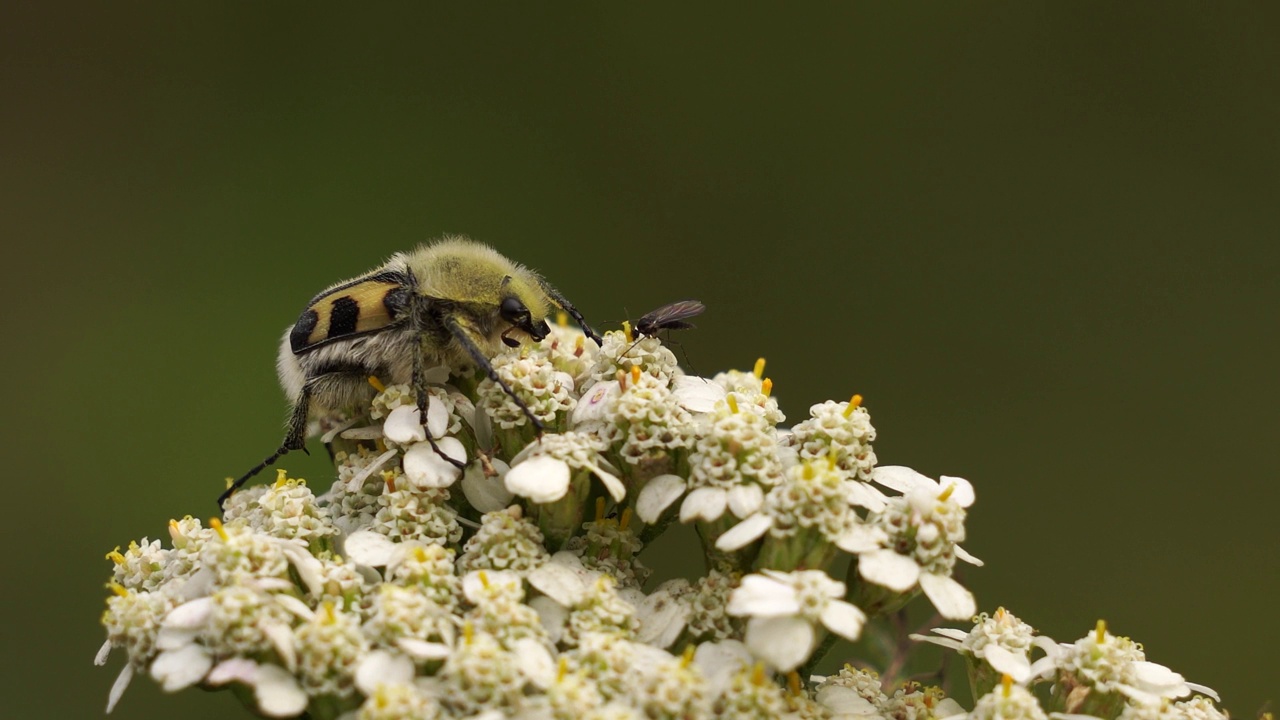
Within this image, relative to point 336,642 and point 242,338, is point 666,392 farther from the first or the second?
point 242,338

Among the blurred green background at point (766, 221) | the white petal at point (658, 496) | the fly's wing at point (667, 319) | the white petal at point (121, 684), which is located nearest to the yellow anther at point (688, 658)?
the white petal at point (658, 496)

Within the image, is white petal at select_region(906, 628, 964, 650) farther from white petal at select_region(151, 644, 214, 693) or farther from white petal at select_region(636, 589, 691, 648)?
white petal at select_region(151, 644, 214, 693)

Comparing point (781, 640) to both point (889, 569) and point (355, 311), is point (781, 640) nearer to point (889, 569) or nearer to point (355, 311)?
point (889, 569)

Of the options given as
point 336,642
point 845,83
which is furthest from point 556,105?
point 336,642

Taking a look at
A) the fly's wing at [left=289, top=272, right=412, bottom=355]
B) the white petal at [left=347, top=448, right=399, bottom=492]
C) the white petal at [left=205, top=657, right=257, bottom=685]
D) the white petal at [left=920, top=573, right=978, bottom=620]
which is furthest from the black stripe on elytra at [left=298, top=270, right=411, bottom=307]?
the white petal at [left=920, top=573, right=978, bottom=620]

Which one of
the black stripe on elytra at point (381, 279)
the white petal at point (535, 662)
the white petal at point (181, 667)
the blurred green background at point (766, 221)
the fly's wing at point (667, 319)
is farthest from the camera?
the blurred green background at point (766, 221)

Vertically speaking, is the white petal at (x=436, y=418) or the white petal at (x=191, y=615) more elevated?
the white petal at (x=436, y=418)

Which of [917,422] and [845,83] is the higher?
[845,83]

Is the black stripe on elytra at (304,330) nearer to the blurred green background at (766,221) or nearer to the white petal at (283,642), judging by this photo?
the white petal at (283,642)
